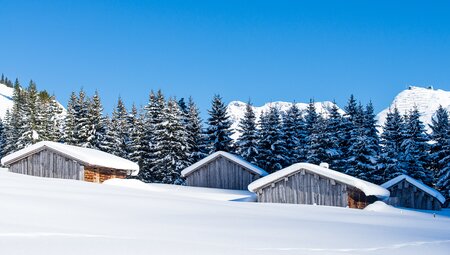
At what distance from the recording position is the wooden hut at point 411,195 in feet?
110

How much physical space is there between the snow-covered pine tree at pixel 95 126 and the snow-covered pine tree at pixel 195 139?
32.6ft

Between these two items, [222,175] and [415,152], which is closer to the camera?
[222,175]

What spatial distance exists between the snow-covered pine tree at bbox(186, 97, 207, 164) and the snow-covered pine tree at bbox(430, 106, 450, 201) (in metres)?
22.3

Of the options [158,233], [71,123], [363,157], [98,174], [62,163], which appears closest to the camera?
[158,233]

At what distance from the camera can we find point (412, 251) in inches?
234

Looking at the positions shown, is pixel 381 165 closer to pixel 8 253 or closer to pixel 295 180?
pixel 295 180

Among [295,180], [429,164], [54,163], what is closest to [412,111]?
[429,164]

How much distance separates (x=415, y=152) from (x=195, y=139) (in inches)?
850

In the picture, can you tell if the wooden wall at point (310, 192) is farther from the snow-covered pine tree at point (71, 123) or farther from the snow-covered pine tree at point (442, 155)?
the snow-covered pine tree at point (71, 123)

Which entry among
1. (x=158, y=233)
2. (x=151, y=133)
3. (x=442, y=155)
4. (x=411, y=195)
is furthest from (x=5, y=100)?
(x=158, y=233)

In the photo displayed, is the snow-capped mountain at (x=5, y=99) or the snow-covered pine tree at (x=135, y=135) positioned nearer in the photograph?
the snow-covered pine tree at (x=135, y=135)

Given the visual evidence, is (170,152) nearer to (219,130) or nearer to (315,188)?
(219,130)

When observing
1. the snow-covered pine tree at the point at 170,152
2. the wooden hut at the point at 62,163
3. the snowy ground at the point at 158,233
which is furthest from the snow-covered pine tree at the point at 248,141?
the snowy ground at the point at 158,233

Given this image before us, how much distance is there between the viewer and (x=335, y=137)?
45250 mm
